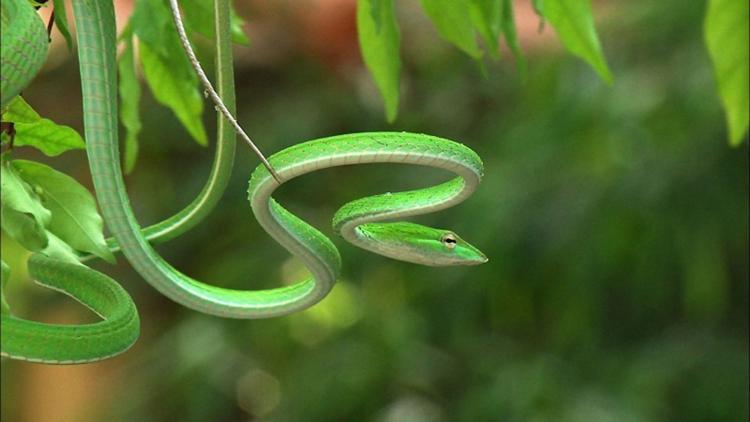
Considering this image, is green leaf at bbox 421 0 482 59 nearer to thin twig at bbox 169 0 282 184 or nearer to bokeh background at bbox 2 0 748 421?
thin twig at bbox 169 0 282 184

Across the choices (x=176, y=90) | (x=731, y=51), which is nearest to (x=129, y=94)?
(x=176, y=90)

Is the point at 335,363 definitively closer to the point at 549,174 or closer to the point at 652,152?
the point at 549,174

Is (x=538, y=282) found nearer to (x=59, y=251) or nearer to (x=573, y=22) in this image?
(x=573, y=22)

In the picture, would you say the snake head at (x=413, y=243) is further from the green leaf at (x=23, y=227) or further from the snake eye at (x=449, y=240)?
the green leaf at (x=23, y=227)

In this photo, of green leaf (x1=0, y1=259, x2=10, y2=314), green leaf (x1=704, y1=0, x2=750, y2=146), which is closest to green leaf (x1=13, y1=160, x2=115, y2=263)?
green leaf (x1=0, y1=259, x2=10, y2=314)

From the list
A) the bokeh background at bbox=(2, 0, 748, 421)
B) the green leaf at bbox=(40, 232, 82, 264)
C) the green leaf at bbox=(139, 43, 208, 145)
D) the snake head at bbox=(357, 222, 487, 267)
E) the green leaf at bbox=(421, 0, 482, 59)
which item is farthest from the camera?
the bokeh background at bbox=(2, 0, 748, 421)

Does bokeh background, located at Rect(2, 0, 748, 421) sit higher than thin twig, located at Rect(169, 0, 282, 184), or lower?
lower

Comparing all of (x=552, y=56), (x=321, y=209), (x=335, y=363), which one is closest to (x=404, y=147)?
(x=335, y=363)
